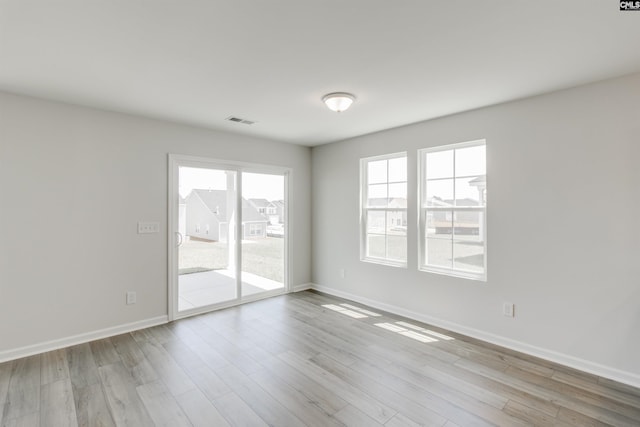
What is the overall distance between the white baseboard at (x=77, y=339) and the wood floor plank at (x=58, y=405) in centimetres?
77

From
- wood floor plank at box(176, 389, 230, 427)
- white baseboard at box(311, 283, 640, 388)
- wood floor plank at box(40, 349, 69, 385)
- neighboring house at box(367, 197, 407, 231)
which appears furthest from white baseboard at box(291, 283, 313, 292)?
wood floor plank at box(40, 349, 69, 385)

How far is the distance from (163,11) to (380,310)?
402cm

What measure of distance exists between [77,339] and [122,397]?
1410mm

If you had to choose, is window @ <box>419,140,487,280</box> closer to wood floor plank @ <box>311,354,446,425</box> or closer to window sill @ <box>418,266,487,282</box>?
window sill @ <box>418,266,487,282</box>

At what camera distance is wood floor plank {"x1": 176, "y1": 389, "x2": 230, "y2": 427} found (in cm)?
205

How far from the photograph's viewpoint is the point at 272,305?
178 inches

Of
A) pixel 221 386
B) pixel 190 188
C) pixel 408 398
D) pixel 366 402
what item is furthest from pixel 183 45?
pixel 408 398

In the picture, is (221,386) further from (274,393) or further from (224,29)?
(224,29)

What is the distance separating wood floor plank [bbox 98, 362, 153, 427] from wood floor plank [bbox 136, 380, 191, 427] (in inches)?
1.4

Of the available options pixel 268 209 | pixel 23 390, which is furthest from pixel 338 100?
pixel 23 390

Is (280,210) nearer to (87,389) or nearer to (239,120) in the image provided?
(239,120)

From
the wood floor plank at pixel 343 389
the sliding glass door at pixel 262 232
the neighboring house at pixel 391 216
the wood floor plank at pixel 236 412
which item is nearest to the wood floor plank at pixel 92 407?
the wood floor plank at pixel 236 412

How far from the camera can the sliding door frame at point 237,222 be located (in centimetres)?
391

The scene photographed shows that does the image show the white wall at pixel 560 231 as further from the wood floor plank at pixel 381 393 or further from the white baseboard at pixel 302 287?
the white baseboard at pixel 302 287
